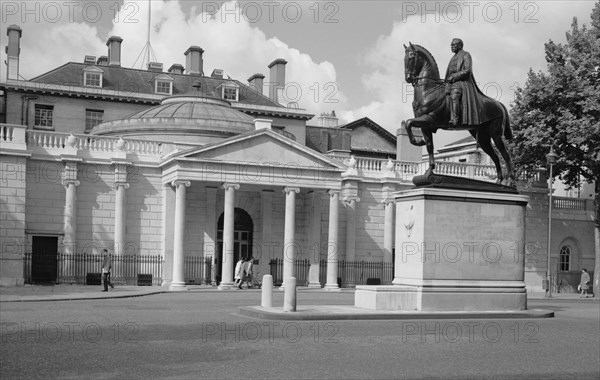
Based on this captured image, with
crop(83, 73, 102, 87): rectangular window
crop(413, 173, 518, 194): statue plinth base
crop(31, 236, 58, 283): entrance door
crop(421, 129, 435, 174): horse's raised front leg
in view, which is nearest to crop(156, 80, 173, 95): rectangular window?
crop(83, 73, 102, 87): rectangular window

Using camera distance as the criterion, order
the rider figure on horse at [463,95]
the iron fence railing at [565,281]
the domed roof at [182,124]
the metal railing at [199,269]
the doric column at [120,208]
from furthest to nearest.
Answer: the iron fence railing at [565,281] < the domed roof at [182,124] < the metal railing at [199,269] < the doric column at [120,208] < the rider figure on horse at [463,95]

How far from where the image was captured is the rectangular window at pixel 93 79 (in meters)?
65.4

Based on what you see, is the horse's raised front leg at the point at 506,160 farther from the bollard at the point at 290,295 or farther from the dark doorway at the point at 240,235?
the dark doorway at the point at 240,235

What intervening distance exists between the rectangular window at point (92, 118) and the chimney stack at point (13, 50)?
5.87 meters

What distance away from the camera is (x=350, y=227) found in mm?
53375

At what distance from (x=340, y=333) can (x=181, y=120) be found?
123ft

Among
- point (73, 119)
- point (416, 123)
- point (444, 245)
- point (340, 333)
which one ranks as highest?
point (73, 119)

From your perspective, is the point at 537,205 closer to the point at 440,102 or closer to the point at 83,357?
the point at 440,102

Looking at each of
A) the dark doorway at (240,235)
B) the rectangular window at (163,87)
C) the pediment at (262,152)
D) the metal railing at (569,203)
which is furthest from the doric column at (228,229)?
the metal railing at (569,203)

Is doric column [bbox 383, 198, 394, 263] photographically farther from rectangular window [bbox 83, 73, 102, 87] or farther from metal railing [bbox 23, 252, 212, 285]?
rectangular window [bbox 83, 73, 102, 87]

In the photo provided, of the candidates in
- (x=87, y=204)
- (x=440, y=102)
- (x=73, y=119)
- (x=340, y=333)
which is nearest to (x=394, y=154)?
(x=73, y=119)

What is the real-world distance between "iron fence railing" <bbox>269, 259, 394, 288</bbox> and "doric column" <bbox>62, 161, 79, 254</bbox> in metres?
11.7

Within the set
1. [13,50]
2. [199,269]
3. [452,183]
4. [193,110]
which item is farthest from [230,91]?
[452,183]

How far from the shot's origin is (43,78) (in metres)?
64.4
